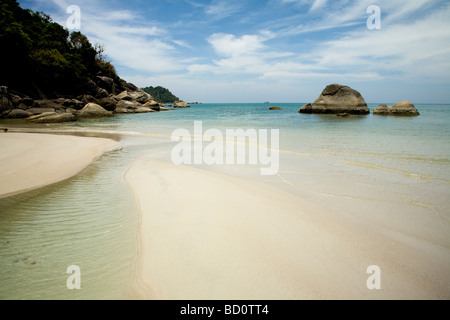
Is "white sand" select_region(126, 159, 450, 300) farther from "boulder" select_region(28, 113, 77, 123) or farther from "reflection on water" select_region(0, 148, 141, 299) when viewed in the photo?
"boulder" select_region(28, 113, 77, 123)

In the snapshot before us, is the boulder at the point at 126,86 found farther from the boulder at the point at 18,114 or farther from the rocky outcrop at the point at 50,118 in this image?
the rocky outcrop at the point at 50,118

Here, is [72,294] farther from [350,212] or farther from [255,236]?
[350,212]

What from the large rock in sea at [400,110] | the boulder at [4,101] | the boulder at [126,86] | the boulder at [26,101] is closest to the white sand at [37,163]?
the boulder at [4,101]

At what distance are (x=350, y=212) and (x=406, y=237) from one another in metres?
0.69

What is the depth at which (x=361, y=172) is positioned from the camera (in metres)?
5.18

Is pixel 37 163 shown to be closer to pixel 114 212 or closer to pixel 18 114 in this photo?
pixel 114 212

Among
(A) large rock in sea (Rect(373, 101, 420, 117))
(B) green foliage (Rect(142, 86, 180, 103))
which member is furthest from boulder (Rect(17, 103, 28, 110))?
(B) green foliage (Rect(142, 86, 180, 103))

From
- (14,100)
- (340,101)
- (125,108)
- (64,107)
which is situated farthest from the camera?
(125,108)

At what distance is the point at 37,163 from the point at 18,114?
22321mm

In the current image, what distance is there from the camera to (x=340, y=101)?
36.7 meters

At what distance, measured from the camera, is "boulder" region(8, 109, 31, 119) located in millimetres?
20375

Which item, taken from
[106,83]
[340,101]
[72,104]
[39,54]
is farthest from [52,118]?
[340,101]

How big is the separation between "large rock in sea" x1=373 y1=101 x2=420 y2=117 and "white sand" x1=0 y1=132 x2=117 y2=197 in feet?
131

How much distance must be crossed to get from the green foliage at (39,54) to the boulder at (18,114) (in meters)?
8.50
